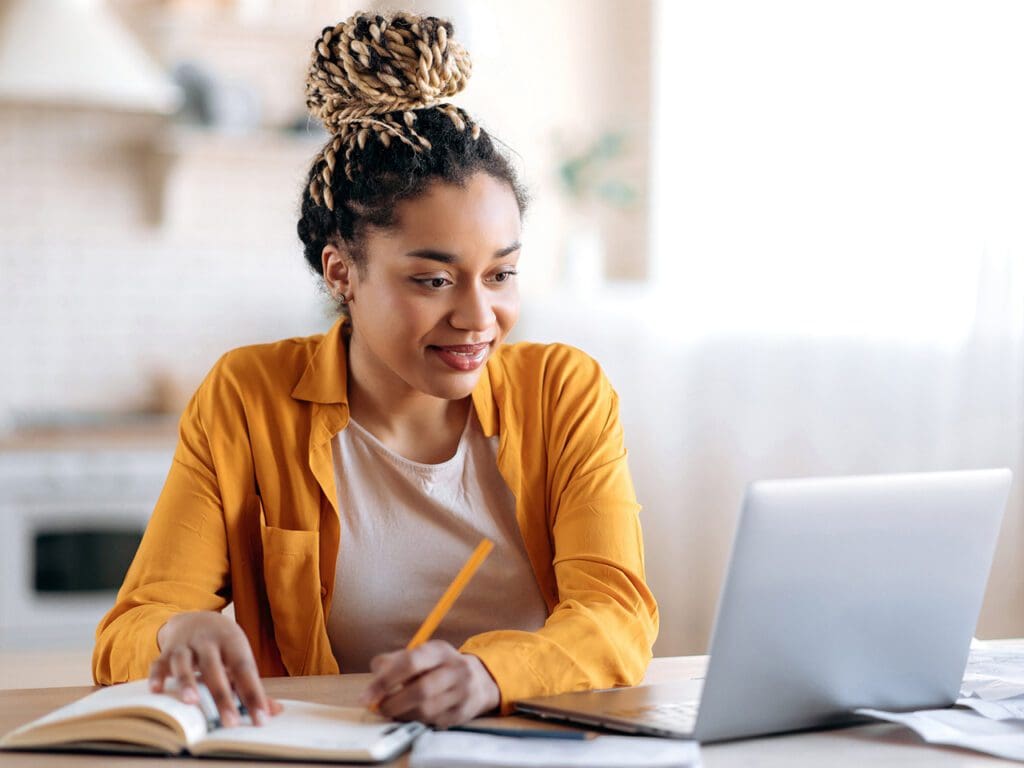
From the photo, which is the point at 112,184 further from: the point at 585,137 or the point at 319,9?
the point at 585,137

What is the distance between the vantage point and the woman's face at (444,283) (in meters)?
1.47

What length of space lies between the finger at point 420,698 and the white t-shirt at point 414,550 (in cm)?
45

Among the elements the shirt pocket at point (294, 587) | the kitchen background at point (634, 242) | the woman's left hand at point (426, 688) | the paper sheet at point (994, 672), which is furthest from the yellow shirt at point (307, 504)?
the kitchen background at point (634, 242)

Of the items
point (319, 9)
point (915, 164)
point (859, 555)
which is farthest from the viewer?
point (319, 9)

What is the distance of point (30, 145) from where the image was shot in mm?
4078

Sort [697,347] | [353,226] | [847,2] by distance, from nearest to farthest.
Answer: [353,226], [847,2], [697,347]

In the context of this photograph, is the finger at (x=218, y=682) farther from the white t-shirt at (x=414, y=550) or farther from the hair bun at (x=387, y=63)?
the hair bun at (x=387, y=63)

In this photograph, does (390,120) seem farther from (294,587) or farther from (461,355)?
(294,587)

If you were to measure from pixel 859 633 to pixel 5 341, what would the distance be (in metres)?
3.57

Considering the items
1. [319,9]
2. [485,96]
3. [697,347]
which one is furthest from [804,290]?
[319,9]

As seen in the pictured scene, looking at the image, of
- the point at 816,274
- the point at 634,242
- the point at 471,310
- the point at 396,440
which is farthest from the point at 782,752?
the point at 634,242

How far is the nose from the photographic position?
146 cm

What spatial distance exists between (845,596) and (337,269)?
827 mm

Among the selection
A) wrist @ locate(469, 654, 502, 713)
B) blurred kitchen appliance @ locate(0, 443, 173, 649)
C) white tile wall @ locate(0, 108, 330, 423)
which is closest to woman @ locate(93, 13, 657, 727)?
wrist @ locate(469, 654, 502, 713)
